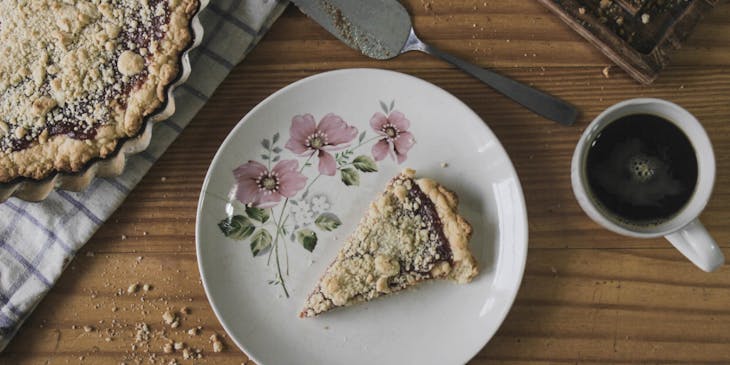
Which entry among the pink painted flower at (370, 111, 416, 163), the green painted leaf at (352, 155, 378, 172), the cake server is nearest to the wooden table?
the cake server

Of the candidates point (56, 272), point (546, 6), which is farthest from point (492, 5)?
point (56, 272)

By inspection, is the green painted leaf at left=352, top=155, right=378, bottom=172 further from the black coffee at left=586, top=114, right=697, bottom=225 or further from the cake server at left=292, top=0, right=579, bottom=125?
the black coffee at left=586, top=114, right=697, bottom=225

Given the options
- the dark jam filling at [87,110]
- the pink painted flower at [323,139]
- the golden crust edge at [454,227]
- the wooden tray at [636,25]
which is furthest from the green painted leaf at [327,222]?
the wooden tray at [636,25]

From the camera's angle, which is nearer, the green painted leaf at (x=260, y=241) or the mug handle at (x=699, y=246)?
the mug handle at (x=699, y=246)

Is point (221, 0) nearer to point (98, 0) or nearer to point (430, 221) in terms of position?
point (98, 0)

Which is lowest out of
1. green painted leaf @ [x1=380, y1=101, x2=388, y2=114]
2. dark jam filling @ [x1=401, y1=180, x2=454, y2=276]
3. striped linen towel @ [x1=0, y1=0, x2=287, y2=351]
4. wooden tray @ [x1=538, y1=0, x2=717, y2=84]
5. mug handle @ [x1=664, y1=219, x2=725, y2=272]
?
→ striped linen towel @ [x1=0, y1=0, x2=287, y2=351]

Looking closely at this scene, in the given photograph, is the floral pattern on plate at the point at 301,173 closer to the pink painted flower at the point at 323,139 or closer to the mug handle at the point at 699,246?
the pink painted flower at the point at 323,139

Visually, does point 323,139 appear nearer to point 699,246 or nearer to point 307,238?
point 307,238

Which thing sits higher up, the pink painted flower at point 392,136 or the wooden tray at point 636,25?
the wooden tray at point 636,25
